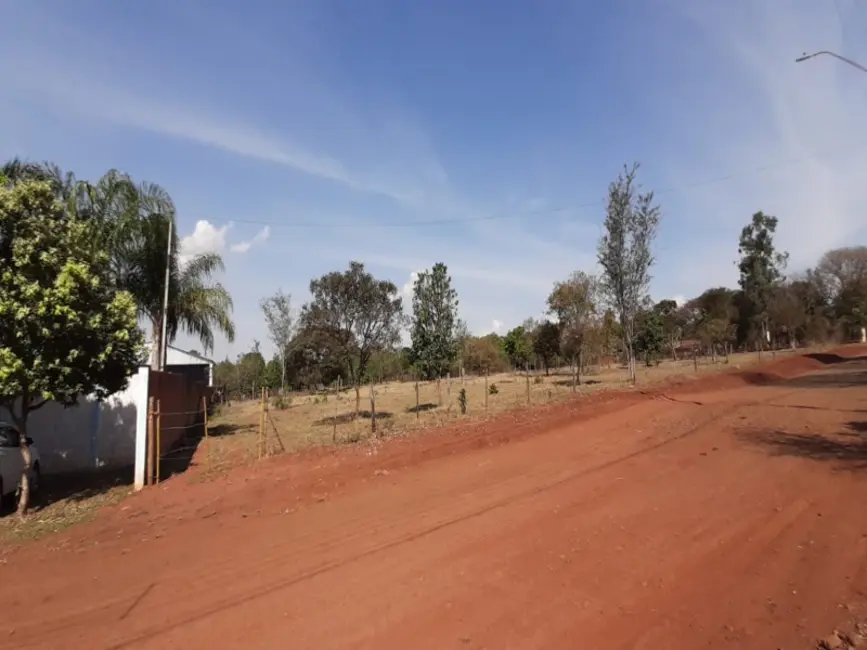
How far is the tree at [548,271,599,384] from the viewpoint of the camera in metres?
29.1

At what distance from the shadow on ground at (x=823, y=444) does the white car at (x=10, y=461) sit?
46.9 ft

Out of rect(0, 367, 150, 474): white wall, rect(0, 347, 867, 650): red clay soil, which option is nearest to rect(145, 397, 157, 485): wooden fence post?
rect(0, 347, 867, 650): red clay soil

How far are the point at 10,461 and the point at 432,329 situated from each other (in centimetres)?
1273

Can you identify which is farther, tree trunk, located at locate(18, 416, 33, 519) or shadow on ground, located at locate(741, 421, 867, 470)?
tree trunk, located at locate(18, 416, 33, 519)

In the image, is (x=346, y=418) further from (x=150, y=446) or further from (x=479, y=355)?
(x=479, y=355)

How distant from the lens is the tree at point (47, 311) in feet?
32.2

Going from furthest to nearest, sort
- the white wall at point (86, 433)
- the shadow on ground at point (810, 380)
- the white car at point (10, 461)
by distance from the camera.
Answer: the shadow on ground at point (810, 380) → the white wall at point (86, 433) → the white car at point (10, 461)

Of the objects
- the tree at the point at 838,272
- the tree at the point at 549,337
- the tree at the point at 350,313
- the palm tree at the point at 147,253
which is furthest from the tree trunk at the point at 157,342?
the tree at the point at 838,272

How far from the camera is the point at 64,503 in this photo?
10.9 m

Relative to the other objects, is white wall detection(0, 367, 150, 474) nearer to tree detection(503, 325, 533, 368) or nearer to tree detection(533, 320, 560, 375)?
tree detection(533, 320, 560, 375)

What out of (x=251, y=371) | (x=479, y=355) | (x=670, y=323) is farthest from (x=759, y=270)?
(x=251, y=371)

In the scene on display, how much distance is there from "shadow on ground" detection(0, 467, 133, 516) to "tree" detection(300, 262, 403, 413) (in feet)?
21.8

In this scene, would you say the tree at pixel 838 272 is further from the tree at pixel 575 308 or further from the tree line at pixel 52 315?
the tree line at pixel 52 315

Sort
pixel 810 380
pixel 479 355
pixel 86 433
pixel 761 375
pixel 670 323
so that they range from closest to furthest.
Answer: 1. pixel 86 433
2. pixel 810 380
3. pixel 761 375
4. pixel 479 355
5. pixel 670 323
